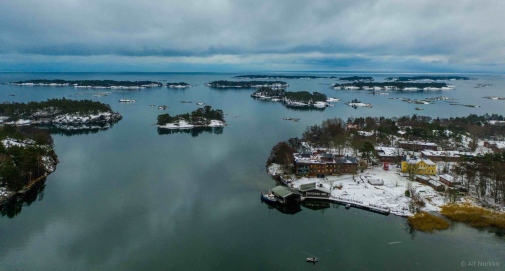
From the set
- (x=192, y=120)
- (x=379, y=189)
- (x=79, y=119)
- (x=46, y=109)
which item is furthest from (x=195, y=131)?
(x=379, y=189)

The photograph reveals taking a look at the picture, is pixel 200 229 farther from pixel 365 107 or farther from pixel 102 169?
pixel 365 107

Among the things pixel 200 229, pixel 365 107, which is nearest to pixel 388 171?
pixel 200 229

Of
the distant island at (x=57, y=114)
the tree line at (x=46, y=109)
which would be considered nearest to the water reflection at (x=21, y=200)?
the distant island at (x=57, y=114)

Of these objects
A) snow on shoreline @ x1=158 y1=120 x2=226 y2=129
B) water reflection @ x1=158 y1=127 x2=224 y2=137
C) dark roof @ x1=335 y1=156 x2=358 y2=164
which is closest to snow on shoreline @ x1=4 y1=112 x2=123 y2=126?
snow on shoreline @ x1=158 y1=120 x2=226 y2=129

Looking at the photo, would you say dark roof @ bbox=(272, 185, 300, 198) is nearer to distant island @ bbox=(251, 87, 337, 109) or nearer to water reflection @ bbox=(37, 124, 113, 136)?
water reflection @ bbox=(37, 124, 113, 136)

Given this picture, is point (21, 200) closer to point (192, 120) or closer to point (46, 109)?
point (192, 120)

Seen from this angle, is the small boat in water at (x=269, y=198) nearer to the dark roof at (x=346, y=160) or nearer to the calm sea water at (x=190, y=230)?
the calm sea water at (x=190, y=230)
